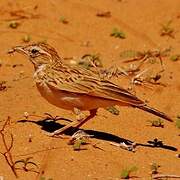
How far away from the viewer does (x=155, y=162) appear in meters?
8.15

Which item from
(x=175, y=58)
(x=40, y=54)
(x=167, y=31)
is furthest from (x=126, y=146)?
(x=167, y=31)

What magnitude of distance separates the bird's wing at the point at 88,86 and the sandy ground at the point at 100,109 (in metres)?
0.63

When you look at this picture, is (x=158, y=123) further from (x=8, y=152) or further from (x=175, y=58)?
(x=175, y=58)

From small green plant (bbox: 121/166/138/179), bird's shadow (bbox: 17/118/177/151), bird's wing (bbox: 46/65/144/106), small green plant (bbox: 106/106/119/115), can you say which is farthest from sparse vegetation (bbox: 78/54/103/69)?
small green plant (bbox: 121/166/138/179)

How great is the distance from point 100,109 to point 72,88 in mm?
1507

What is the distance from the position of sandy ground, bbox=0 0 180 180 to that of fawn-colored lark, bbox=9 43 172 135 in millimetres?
503

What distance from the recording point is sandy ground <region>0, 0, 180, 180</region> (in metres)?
7.95

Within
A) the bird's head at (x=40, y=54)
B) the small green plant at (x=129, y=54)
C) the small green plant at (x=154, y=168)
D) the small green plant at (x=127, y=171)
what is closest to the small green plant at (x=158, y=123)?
the small green plant at (x=154, y=168)

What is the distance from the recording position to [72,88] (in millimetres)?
8250

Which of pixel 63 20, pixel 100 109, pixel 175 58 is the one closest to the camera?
pixel 100 109

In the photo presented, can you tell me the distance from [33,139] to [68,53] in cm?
362

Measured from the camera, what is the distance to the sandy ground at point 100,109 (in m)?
7.95

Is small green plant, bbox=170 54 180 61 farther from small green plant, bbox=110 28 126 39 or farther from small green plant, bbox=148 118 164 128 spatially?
small green plant, bbox=148 118 164 128

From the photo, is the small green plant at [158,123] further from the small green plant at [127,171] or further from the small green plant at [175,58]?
the small green plant at [175,58]
